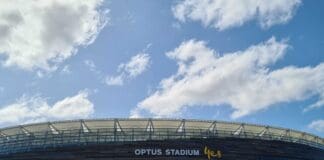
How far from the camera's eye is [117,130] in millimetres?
49750

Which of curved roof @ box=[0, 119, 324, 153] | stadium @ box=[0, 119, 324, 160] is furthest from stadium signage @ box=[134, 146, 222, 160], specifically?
curved roof @ box=[0, 119, 324, 153]

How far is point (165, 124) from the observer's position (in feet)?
168

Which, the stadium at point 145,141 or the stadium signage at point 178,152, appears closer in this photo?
the stadium signage at point 178,152

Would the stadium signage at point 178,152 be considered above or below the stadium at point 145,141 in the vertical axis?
below

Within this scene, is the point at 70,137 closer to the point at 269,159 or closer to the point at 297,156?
the point at 269,159

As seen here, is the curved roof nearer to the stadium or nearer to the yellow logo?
the stadium

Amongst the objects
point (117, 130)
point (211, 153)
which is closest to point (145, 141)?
point (117, 130)

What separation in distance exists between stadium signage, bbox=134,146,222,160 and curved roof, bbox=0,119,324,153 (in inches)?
108

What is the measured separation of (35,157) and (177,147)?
1723 centimetres

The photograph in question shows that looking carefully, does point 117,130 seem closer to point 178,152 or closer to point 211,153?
point 178,152

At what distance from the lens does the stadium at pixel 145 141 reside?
4634 centimetres

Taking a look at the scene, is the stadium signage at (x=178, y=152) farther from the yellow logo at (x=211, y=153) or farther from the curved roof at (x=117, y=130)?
the curved roof at (x=117, y=130)

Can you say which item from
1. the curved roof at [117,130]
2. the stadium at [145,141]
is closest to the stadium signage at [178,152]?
the stadium at [145,141]

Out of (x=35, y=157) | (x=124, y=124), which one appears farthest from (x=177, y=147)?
(x=35, y=157)
